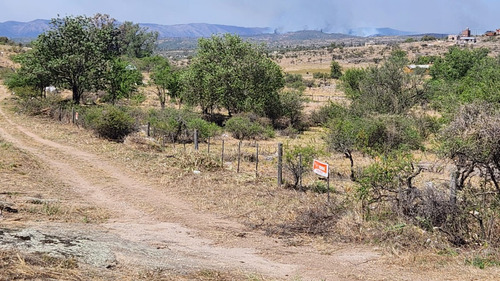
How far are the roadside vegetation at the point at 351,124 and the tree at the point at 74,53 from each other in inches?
2.9

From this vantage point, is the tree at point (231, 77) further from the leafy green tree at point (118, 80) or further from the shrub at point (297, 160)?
the shrub at point (297, 160)

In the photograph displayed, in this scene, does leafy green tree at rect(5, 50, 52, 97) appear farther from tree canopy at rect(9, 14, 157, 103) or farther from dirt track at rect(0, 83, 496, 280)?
dirt track at rect(0, 83, 496, 280)

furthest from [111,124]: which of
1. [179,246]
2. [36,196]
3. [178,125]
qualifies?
[179,246]

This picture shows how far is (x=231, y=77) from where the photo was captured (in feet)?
115

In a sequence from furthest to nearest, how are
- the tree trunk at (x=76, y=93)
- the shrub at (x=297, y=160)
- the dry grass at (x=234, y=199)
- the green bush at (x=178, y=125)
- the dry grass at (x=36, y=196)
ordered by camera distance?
the tree trunk at (x=76, y=93) < the green bush at (x=178, y=125) < the shrub at (x=297, y=160) < the dry grass at (x=36, y=196) < the dry grass at (x=234, y=199)

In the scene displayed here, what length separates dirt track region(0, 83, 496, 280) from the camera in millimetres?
7734

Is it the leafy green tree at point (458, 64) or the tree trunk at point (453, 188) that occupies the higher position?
the leafy green tree at point (458, 64)

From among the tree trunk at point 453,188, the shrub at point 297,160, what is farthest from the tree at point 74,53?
the tree trunk at point 453,188

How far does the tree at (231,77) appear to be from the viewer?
3509 cm

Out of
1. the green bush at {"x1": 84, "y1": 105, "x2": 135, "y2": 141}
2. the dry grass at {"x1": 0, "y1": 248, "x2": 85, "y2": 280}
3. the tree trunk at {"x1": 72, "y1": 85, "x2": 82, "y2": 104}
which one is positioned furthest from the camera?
the tree trunk at {"x1": 72, "y1": 85, "x2": 82, "y2": 104}

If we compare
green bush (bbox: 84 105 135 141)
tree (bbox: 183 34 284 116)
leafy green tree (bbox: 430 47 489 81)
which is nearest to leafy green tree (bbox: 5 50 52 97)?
green bush (bbox: 84 105 135 141)

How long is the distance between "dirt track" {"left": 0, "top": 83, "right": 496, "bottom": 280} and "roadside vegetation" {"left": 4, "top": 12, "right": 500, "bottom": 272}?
103 centimetres

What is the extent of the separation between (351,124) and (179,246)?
15.3 meters

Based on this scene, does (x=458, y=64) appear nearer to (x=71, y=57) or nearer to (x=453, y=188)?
(x=71, y=57)
